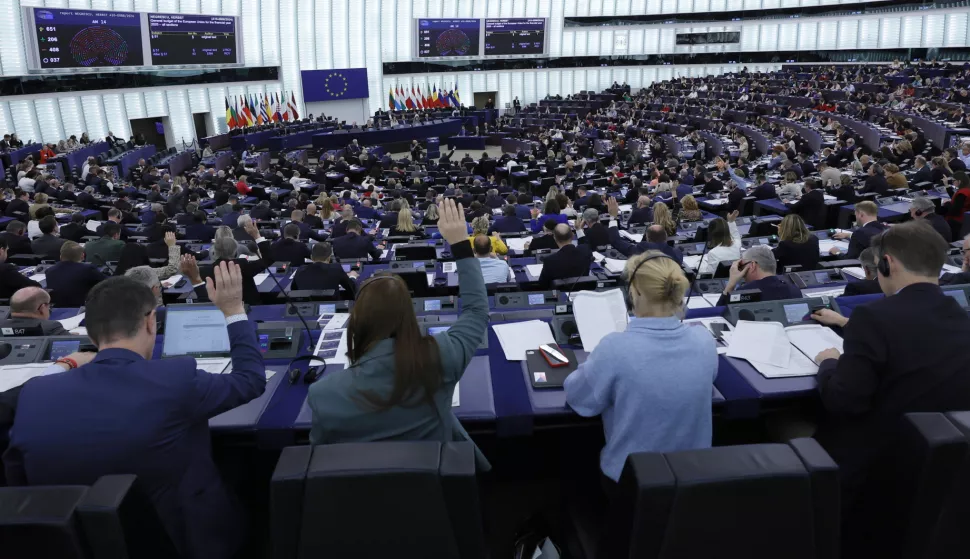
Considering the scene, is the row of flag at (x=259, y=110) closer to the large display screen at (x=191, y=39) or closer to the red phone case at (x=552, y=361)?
the large display screen at (x=191, y=39)

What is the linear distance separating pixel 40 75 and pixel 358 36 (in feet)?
45.4

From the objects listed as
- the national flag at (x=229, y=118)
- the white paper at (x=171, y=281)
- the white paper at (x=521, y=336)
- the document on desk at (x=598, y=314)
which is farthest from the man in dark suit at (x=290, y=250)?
the national flag at (x=229, y=118)

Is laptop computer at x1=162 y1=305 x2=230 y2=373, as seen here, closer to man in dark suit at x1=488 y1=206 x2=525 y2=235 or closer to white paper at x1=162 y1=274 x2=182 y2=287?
white paper at x1=162 y1=274 x2=182 y2=287

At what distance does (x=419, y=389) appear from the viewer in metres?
1.74

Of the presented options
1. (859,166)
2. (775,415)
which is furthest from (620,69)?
(775,415)

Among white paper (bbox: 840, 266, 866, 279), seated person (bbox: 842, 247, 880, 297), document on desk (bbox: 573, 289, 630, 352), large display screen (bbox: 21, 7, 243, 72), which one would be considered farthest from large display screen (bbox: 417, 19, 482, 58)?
document on desk (bbox: 573, 289, 630, 352)

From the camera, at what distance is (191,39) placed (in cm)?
2086

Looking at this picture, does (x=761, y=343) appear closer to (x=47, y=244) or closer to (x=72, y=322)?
(x=72, y=322)

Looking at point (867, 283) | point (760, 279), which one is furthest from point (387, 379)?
point (867, 283)

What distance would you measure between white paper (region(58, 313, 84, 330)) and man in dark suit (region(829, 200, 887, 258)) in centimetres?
556

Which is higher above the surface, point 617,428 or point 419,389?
point 419,389

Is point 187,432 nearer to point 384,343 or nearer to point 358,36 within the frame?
point 384,343

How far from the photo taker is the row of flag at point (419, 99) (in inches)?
1069

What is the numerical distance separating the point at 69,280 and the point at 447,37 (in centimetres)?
2645
